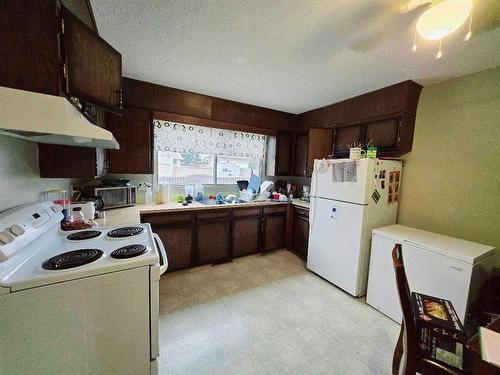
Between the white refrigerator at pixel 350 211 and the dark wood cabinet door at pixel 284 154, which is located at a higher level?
the dark wood cabinet door at pixel 284 154

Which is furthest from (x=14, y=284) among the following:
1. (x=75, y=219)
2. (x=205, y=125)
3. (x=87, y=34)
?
(x=205, y=125)

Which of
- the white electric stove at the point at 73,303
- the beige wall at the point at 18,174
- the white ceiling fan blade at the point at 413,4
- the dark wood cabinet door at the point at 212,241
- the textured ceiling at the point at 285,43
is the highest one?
the textured ceiling at the point at 285,43

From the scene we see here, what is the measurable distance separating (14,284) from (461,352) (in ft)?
7.02

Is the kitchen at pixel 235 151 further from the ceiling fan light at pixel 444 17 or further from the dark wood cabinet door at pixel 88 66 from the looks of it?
the ceiling fan light at pixel 444 17

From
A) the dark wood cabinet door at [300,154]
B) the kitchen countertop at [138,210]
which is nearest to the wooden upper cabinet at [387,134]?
the dark wood cabinet door at [300,154]

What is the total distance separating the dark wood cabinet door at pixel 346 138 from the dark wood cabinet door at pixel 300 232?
Result: 40.1 inches

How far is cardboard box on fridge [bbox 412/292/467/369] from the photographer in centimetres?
107

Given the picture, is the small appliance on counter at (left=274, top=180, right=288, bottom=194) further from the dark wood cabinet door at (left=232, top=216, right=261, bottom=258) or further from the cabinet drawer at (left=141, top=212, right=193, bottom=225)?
the cabinet drawer at (left=141, top=212, right=193, bottom=225)

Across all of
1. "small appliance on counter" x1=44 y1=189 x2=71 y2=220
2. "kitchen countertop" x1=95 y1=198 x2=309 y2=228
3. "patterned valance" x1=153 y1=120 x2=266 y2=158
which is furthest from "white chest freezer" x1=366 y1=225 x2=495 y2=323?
"small appliance on counter" x1=44 y1=189 x2=71 y2=220

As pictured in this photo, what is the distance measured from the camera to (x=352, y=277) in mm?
2174

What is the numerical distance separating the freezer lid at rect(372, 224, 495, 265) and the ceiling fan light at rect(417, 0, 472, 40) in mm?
1519

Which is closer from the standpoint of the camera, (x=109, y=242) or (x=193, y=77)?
(x=109, y=242)

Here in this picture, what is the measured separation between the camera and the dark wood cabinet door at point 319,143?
305 centimetres

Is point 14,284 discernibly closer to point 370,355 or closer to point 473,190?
point 370,355
